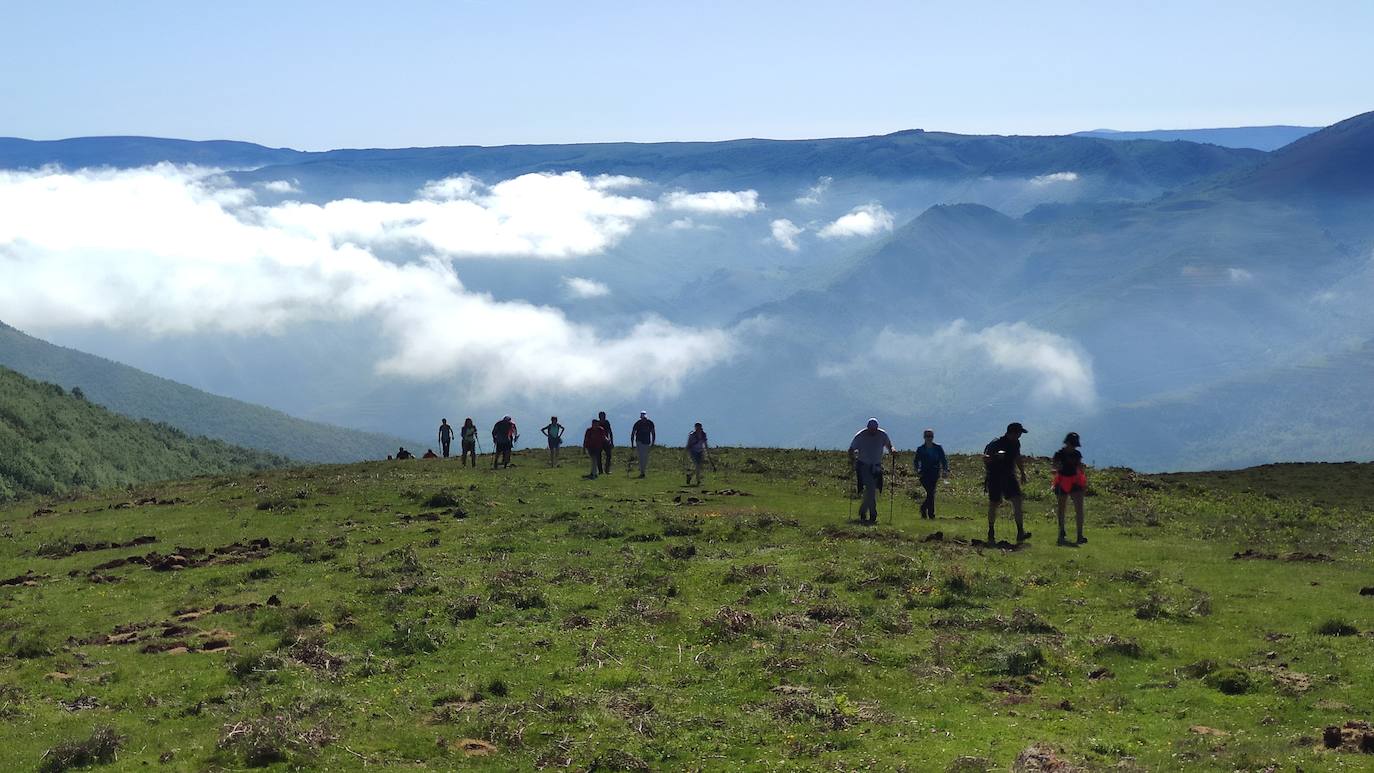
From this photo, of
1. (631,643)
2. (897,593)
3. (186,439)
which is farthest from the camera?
(186,439)

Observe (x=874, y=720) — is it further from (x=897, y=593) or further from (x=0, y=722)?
(x=0, y=722)

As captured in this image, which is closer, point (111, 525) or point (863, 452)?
point (863, 452)

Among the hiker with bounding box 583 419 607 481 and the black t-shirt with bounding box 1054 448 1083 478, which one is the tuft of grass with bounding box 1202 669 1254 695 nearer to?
the black t-shirt with bounding box 1054 448 1083 478

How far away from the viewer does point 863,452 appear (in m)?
31.7

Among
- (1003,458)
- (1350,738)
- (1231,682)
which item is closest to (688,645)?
(1231,682)

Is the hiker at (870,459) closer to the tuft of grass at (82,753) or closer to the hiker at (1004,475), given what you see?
the hiker at (1004,475)

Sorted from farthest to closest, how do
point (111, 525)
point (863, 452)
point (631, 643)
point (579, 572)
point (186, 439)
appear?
point (186, 439) → point (111, 525) → point (863, 452) → point (579, 572) → point (631, 643)

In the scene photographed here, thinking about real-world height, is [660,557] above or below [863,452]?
below

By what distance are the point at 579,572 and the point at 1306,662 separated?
1303cm

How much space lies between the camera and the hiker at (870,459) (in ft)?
103

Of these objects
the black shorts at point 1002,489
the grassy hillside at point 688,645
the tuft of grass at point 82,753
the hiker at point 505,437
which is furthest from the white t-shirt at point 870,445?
the hiker at point 505,437

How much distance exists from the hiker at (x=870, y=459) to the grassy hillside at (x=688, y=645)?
952 millimetres

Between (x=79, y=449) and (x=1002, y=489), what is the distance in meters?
71.7

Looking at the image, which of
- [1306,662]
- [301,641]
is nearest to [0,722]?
[301,641]
